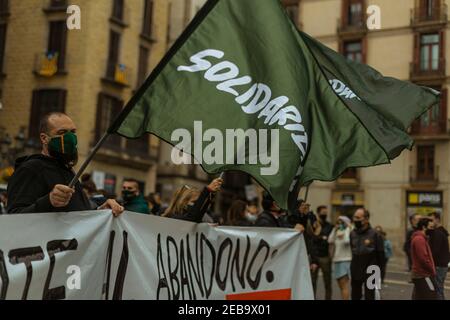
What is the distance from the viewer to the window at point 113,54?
28.2 metres

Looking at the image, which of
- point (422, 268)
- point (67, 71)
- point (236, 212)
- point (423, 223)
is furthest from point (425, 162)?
point (422, 268)

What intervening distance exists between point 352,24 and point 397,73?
13.7 feet

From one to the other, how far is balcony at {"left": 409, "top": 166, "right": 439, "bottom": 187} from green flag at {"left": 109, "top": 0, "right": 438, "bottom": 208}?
18540 millimetres

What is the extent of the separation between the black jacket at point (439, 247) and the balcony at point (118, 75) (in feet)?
66.4

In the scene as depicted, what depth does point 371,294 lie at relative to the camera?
9977 mm

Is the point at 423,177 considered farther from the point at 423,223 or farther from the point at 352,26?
the point at 423,223

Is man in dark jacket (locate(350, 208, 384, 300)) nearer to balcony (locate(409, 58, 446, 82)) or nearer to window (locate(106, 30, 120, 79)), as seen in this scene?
balcony (locate(409, 58, 446, 82))

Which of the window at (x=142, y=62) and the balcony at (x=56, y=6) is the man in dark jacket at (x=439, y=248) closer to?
the balcony at (x=56, y=6)

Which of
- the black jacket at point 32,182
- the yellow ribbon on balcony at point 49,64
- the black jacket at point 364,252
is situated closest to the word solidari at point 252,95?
the black jacket at point 32,182

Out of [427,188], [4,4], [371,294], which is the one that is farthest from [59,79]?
[371,294]

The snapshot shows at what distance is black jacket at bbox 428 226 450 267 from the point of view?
8.88 meters

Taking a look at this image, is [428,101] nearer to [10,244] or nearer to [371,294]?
[371,294]

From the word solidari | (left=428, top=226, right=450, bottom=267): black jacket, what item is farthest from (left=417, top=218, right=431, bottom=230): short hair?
the word solidari
